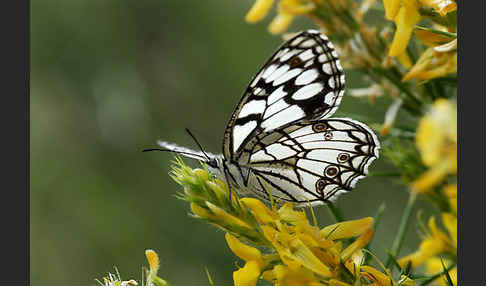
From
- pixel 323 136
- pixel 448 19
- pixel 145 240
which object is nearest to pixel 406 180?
pixel 323 136

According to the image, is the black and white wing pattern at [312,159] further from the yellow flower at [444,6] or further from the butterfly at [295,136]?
the yellow flower at [444,6]

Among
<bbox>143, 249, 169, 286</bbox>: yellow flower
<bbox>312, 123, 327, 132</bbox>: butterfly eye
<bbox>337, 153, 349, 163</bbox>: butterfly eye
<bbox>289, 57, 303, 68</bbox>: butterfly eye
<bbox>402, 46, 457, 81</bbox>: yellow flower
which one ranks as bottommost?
<bbox>143, 249, 169, 286</bbox>: yellow flower

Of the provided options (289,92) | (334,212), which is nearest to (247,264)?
(334,212)

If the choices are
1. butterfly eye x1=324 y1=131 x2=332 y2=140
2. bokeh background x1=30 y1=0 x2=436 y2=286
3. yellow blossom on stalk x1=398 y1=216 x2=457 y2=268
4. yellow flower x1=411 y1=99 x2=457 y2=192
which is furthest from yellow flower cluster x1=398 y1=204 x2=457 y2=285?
bokeh background x1=30 y1=0 x2=436 y2=286

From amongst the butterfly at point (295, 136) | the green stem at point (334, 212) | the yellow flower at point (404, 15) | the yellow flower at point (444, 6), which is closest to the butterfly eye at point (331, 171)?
the butterfly at point (295, 136)

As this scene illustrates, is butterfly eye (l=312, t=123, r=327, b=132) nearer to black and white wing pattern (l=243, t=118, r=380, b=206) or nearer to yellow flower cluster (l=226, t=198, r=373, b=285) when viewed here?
black and white wing pattern (l=243, t=118, r=380, b=206)

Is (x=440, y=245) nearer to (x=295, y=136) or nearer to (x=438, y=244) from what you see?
(x=438, y=244)

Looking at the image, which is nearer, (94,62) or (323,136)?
(323,136)

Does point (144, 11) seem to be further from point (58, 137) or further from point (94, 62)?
point (58, 137)
